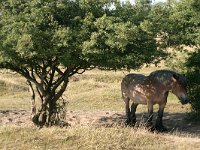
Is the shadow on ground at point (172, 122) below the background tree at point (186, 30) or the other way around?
below

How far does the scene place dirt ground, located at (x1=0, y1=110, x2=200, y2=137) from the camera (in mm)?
18248

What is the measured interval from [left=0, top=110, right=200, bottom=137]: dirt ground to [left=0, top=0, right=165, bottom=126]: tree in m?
4.11

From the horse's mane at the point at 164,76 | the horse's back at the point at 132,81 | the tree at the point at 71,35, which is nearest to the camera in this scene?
the tree at the point at 71,35

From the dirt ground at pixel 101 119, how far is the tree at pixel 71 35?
411cm

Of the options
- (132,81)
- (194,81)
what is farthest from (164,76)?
A: (194,81)

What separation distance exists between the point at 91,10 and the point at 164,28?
2.64 m

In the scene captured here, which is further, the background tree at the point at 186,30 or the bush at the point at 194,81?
the bush at the point at 194,81

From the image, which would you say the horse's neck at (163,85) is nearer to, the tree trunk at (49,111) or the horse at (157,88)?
the horse at (157,88)

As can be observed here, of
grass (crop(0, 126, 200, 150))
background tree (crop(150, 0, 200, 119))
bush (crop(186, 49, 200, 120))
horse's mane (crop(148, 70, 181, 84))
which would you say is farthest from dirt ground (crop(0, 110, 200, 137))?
grass (crop(0, 126, 200, 150))

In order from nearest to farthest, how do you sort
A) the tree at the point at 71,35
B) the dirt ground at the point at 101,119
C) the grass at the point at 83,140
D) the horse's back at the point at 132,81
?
the grass at the point at 83,140 < the tree at the point at 71,35 < the horse's back at the point at 132,81 < the dirt ground at the point at 101,119

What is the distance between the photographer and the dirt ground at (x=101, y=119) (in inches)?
718

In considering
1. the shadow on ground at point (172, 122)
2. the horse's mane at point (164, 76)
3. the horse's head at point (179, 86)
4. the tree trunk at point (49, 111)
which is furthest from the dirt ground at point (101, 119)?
the horse's mane at point (164, 76)

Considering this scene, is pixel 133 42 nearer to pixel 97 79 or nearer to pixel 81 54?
pixel 81 54

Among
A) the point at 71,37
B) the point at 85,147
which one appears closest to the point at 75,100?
the point at 71,37
